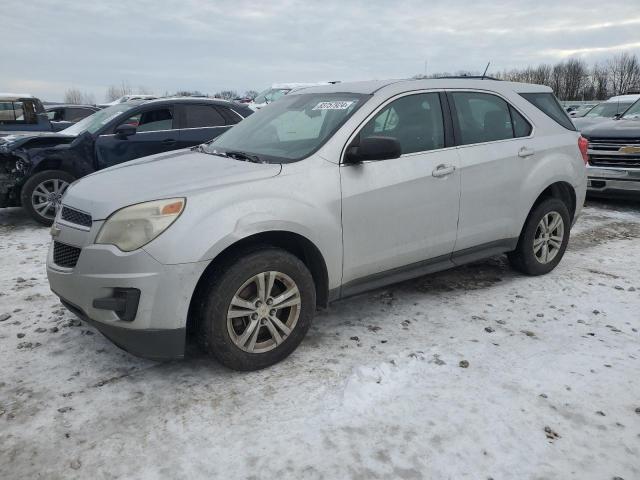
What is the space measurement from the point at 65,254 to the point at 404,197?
7.25 ft

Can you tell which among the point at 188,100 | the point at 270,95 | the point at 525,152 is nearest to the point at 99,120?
the point at 188,100

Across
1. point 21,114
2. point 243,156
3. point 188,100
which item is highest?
point 188,100

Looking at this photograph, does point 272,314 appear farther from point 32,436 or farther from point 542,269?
point 542,269

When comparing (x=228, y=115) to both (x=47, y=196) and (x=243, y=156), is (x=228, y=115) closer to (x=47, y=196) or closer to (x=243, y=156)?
(x=47, y=196)

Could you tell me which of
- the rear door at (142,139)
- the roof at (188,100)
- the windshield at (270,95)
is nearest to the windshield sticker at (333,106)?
the rear door at (142,139)

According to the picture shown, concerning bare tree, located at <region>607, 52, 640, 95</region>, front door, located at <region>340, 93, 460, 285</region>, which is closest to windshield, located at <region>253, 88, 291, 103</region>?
front door, located at <region>340, 93, 460, 285</region>

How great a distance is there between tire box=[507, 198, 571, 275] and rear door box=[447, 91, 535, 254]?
0.88ft

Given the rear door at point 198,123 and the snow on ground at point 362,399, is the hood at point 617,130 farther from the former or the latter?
the rear door at point 198,123

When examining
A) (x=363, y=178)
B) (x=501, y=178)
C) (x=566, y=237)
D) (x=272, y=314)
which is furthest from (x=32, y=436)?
(x=566, y=237)

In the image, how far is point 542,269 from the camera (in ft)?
16.2

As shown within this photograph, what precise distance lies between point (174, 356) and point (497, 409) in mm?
1788

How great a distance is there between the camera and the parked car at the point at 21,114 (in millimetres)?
11602

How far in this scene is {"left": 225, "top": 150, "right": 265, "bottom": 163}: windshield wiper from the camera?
11.5ft

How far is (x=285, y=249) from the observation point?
3387mm
